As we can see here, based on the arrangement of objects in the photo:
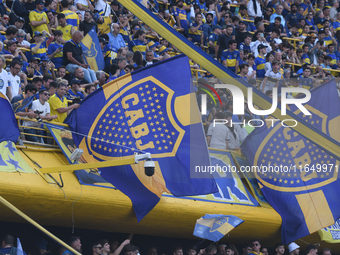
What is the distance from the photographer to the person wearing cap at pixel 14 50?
40.9 ft

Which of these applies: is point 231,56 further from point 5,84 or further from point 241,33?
point 5,84

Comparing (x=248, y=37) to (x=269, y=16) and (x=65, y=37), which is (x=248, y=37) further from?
(x=65, y=37)

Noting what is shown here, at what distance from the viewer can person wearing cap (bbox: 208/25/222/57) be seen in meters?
18.9

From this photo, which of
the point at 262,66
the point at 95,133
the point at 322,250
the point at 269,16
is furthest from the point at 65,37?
the point at 269,16

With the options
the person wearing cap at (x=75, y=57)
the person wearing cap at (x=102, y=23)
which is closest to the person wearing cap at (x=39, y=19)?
the person wearing cap at (x=75, y=57)

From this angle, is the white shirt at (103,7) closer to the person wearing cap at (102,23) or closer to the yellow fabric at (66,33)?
the person wearing cap at (102,23)

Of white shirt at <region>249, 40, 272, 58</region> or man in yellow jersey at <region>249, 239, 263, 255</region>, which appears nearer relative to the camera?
man in yellow jersey at <region>249, 239, 263, 255</region>

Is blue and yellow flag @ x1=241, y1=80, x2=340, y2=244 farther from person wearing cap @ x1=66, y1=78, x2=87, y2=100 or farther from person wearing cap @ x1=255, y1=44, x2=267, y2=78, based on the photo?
person wearing cap @ x1=255, y1=44, x2=267, y2=78

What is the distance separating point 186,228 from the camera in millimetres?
11633

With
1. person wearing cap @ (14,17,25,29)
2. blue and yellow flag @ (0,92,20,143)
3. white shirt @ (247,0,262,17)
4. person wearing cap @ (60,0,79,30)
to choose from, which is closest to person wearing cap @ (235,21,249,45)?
white shirt @ (247,0,262,17)

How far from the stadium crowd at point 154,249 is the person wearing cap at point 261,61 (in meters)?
5.60

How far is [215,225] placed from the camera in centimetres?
1109

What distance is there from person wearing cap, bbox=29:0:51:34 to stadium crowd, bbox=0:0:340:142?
2 centimetres

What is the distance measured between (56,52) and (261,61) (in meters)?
6.82
